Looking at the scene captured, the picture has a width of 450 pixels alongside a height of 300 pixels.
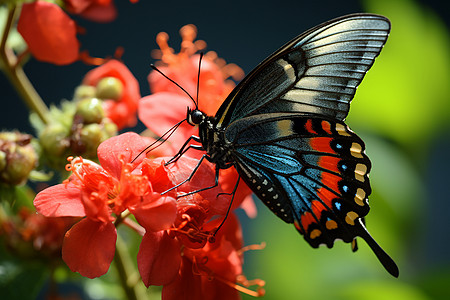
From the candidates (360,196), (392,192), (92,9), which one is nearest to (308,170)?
(360,196)

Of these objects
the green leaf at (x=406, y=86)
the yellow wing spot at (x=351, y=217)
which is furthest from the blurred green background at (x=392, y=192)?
the yellow wing spot at (x=351, y=217)

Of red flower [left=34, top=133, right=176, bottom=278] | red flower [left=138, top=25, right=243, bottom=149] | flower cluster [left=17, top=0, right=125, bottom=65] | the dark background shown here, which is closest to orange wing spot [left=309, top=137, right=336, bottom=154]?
red flower [left=138, top=25, right=243, bottom=149]

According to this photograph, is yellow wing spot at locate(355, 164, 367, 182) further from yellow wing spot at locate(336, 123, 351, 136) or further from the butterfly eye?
the butterfly eye

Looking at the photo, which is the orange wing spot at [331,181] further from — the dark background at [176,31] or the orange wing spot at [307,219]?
the dark background at [176,31]

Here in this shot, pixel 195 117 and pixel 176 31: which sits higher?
pixel 195 117

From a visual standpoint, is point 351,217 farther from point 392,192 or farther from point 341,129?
point 392,192

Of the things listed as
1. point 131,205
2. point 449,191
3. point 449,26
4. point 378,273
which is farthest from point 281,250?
point 449,26

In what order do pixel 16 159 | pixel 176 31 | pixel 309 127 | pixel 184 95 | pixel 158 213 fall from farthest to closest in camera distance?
pixel 176 31
pixel 184 95
pixel 309 127
pixel 16 159
pixel 158 213
